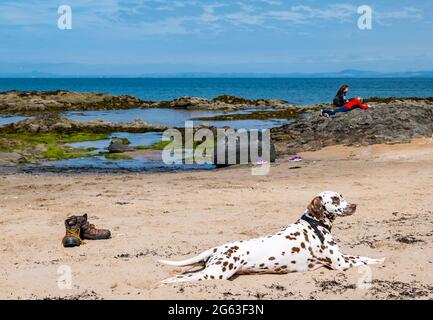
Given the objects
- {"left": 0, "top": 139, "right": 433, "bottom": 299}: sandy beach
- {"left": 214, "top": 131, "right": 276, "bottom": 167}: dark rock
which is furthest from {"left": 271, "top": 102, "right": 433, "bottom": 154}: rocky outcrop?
{"left": 0, "top": 139, "right": 433, "bottom": 299}: sandy beach

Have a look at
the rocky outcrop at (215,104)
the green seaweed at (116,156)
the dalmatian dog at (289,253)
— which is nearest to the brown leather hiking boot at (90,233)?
the dalmatian dog at (289,253)

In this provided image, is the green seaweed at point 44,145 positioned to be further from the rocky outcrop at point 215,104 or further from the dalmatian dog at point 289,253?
the rocky outcrop at point 215,104

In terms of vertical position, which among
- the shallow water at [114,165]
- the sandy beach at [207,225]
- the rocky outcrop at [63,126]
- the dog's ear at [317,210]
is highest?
the dog's ear at [317,210]

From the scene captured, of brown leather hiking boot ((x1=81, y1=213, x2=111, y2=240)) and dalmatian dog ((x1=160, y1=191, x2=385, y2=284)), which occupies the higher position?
dalmatian dog ((x1=160, y1=191, x2=385, y2=284))

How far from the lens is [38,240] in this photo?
34.4 ft

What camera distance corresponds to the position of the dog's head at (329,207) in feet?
27.1

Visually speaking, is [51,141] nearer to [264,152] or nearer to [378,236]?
[264,152]

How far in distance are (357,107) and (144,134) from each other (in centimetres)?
1466

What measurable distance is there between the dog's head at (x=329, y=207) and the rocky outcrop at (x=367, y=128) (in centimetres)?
1570

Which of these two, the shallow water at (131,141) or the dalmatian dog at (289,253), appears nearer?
the dalmatian dog at (289,253)

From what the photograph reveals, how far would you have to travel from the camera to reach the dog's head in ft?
27.1

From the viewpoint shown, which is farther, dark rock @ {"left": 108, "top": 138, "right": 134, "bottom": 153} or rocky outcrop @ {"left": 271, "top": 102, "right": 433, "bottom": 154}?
dark rock @ {"left": 108, "top": 138, "right": 134, "bottom": 153}

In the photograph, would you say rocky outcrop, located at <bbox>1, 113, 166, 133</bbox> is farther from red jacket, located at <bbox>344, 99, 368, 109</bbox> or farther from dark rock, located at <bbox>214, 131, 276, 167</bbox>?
dark rock, located at <bbox>214, 131, 276, 167</bbox>

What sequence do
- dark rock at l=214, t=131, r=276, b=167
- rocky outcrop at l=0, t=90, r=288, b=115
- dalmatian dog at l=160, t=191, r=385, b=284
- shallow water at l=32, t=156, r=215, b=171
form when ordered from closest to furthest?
dalmatian dog at l=160, t=191, r=385, b=284 → dark rock at l=214, t=131, r=276, b=167 → shallow water at l=32, t=156, r=215, b=171 → rocky outcrop at l=0, t=90, r=288, b=115
